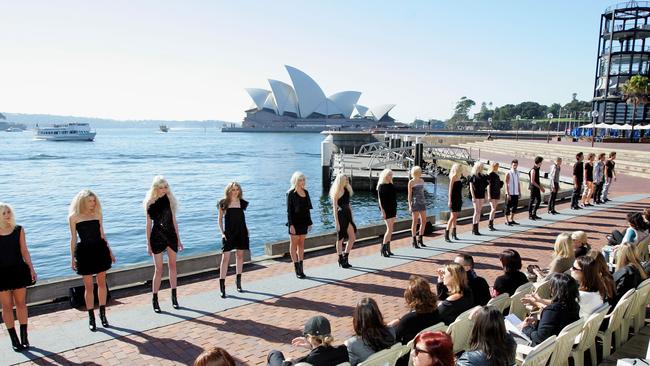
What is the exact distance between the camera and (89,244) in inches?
205

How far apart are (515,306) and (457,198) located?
477 centimetres

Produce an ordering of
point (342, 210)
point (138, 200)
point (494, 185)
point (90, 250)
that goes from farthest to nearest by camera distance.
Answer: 1. point (138, 200)
2. point (494, 185)
3. point (342, 210)
4. point (90, 250)

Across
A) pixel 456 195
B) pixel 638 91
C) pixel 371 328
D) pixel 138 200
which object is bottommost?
pixel 138 200

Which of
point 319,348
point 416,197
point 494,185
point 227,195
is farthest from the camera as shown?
point 494,185

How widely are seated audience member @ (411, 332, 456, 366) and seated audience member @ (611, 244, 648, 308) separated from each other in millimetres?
3201

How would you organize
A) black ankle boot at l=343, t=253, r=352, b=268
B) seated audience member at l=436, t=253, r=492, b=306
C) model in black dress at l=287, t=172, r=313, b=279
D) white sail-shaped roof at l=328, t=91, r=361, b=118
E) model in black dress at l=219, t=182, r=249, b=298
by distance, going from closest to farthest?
seated audience member at l=436, t=253, r=492, b=306 → model in black dress at l=219, t=182, r=249, b=298 → model in black dress at l=287, t=172, r=313, b=279 → black ankle boot at l=343, t=253, r=352, b=268 → white sail-shaped roof at l=328, t=91, r=361, b=118

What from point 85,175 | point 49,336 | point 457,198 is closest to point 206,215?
point 457,198

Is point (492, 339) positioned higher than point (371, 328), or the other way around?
point (492, 339)

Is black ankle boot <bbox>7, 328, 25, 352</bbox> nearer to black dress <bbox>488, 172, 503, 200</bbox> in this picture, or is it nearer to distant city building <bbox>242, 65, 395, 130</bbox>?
black dress <bbox>488, 172, 503, 200</bbox>

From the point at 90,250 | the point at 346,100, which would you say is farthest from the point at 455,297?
the point at 346,100

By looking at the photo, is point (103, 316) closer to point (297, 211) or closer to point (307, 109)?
point (297, 211)

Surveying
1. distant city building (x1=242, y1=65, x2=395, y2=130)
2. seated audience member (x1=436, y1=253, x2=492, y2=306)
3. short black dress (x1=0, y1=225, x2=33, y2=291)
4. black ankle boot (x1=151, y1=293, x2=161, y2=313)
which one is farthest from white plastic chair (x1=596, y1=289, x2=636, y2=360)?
distant city building (x1=242, y1=65, x2=395, y2=130)

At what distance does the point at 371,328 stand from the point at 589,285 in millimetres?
2478

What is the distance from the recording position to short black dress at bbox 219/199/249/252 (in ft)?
21.0
